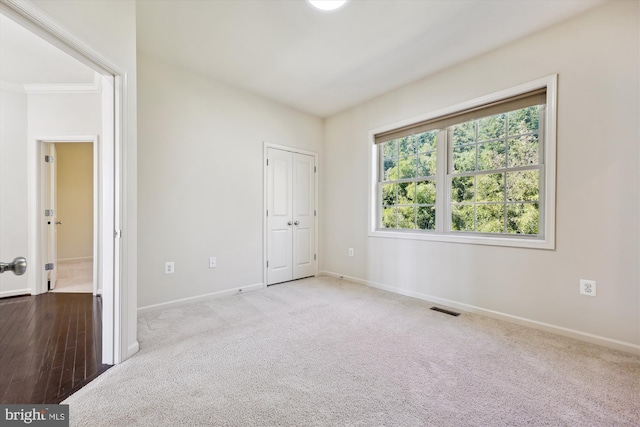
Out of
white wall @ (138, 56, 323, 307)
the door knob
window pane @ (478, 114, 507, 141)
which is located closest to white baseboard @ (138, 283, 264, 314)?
white wall @ (138, 56, 323, 307)

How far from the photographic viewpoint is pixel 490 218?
293 centimetres

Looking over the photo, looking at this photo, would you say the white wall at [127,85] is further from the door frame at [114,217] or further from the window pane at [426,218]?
the window pane at [426,218]

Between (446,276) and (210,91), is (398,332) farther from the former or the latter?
(210,91)

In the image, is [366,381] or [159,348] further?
[159,348]

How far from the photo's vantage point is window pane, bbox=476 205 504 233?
2857 millimetres

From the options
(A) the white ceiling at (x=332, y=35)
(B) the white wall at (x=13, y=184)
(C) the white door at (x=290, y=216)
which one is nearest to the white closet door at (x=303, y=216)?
(C) the white door at (x=290, y=216)

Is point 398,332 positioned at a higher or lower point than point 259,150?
lower

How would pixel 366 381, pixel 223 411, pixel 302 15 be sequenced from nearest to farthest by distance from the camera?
pixel 223 411, pixel 366 381, pixel 302 15

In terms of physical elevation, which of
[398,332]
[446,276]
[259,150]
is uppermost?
[259,150]

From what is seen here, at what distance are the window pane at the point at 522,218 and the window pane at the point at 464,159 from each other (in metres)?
0.60

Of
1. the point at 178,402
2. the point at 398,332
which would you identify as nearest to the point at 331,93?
the point at 398,332

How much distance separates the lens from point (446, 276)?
314 centimetres

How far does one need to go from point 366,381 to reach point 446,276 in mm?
1862

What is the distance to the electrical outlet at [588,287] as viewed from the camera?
225 centimetres
